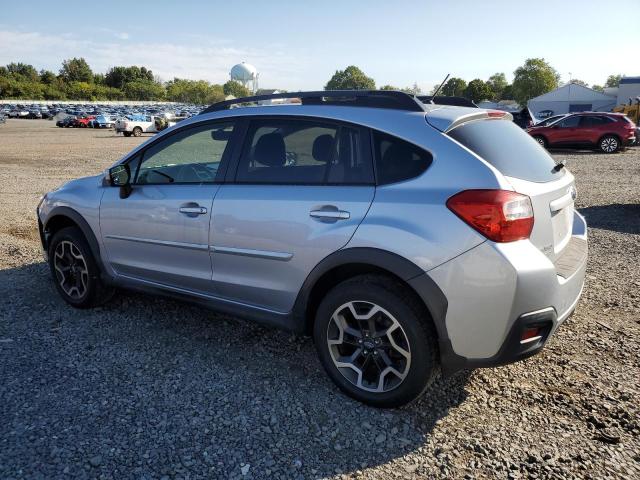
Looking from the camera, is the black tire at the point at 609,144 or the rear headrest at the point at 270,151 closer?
the rear headrest at the point at 270,151

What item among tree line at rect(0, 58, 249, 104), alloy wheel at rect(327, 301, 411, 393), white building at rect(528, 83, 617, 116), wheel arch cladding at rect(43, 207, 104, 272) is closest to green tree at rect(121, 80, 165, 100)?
tree line at rect(0, 58, 249, 104)

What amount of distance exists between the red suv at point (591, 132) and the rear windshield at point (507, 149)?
62.8 feet

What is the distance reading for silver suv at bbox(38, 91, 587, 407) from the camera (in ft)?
8.71

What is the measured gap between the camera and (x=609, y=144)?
68.1 ft

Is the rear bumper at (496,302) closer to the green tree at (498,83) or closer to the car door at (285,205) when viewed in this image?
the car door at (285,205)

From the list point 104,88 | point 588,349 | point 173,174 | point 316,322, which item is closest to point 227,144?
point 173,174

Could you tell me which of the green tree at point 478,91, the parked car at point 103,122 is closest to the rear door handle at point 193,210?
the parked car at point 103,122

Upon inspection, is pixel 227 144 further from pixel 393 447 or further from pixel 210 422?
pixel 393 447

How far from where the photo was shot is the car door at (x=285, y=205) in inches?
120

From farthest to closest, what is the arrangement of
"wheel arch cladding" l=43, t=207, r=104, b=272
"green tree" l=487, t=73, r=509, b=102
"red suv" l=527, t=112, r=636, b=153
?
"green tree" l=487, t=73, r=509, b=102 < "red suv" l=527, t=112, r=636, b=153 < "wheel arch cladding" l=43, t=207, r=104, b=272

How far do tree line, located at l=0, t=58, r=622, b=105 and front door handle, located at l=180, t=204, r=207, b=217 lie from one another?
77993mm

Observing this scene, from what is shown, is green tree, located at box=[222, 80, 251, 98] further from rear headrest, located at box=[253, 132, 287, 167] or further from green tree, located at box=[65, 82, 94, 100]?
rear headrest, located at box=[253, 132, 287, 167]

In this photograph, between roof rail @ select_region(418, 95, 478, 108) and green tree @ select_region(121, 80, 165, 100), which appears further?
green tree @ select_region(121, 80, 165, 100)

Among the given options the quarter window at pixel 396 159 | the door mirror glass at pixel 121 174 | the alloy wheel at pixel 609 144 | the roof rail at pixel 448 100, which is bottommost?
the alloy wheel at pixel 609 144
